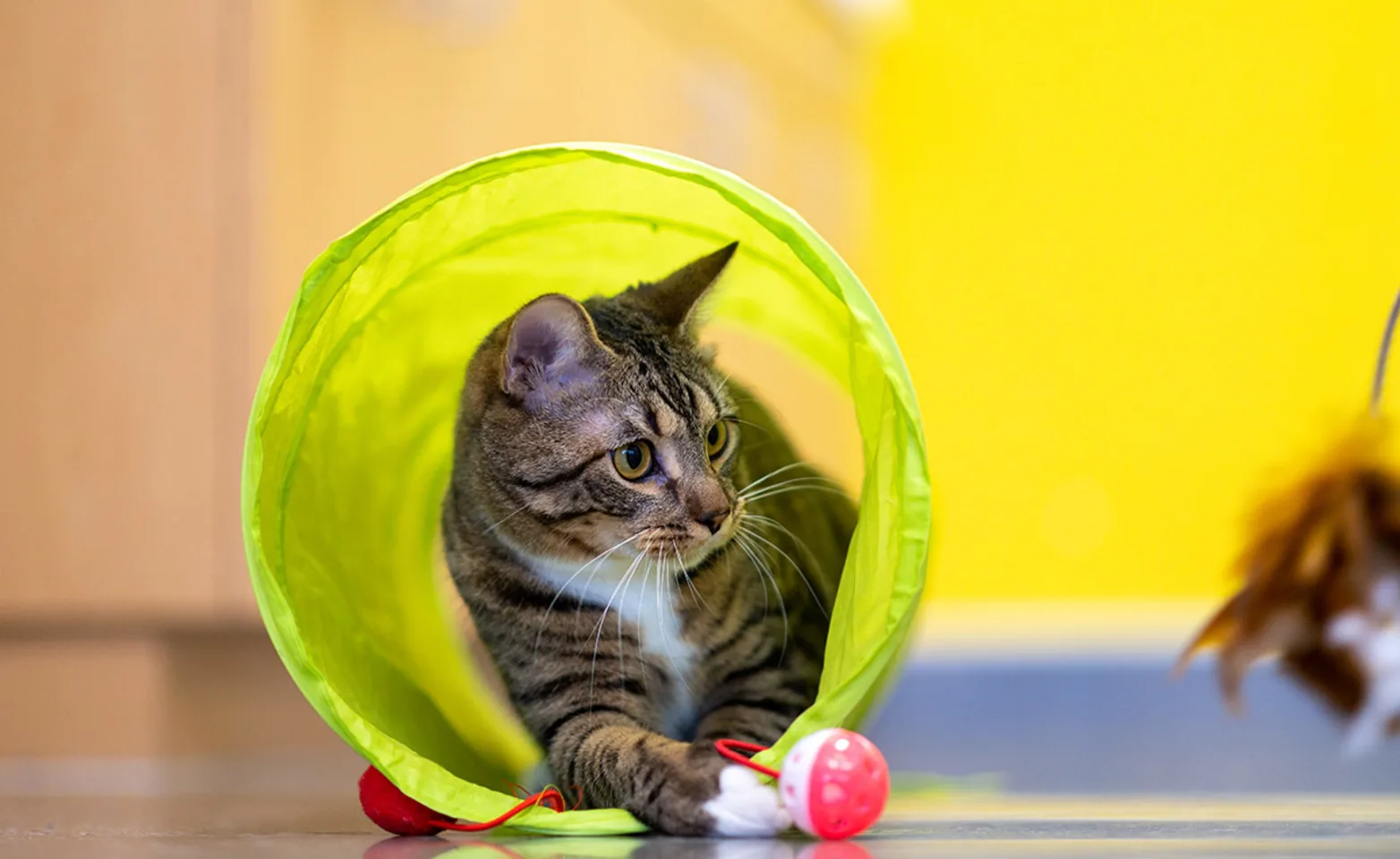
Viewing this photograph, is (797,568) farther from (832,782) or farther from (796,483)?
(832,782)

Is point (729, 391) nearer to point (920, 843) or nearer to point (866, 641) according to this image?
point (866, 641)

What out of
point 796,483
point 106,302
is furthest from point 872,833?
point 106,302

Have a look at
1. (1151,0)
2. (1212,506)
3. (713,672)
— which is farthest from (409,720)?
(1151,0)

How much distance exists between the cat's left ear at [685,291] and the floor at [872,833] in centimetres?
62

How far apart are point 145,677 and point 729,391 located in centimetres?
121

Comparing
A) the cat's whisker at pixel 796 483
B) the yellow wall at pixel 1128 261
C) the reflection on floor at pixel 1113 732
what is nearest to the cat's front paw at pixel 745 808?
the cat's whisker at pixel 796 483

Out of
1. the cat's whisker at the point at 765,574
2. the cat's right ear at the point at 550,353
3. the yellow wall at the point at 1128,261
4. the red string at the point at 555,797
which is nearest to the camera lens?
the red string at the point at 555,797

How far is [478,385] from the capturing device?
5.09 ft

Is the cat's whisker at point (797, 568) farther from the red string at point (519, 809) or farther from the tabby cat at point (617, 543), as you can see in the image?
the red string at point (519, 809)

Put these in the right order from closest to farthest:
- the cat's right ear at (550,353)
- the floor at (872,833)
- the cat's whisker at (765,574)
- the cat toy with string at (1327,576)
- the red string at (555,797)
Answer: the floor at (872,833) < the red string at (555,797) < the cat's right ear at (550,353) < the cat's whisker at (765,574) < the cat toy with string at (1327,576)

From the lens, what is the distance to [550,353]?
4.82ft

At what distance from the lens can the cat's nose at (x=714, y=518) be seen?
1426 millimetres

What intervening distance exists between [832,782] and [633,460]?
1.43 feet

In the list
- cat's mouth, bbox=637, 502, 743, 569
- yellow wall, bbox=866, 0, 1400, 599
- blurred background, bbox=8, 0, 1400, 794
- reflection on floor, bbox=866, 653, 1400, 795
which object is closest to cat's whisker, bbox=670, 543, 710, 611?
cat's mouth, bbox=637, 502, 743, 569
